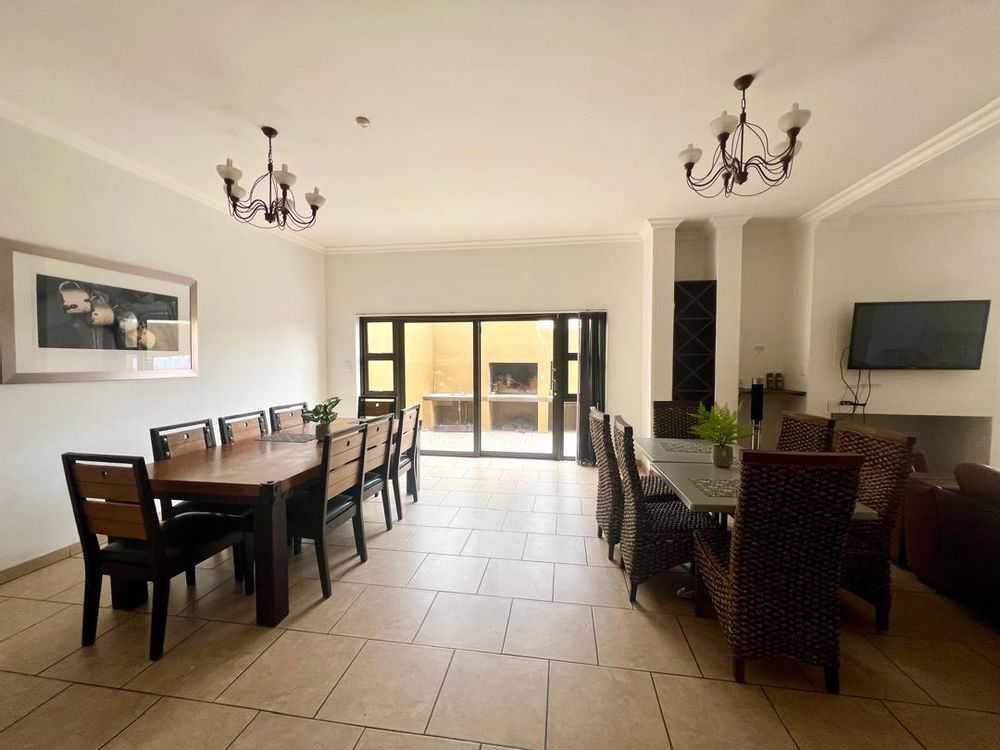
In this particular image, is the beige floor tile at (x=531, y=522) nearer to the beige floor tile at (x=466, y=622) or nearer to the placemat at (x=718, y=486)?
the beige floor tile at (x=466, y=622)

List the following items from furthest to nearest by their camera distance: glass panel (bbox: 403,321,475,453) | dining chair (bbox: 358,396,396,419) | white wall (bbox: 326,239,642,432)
Answer: glass panel (bbox: 403,321,475,453), white wall (bbox: 326,239,642,432), dining chair (bbox: 358,396,396,419)

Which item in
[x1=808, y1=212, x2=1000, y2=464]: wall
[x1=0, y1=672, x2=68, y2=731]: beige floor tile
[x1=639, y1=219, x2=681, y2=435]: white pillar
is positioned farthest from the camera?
[x1=639, y1=219, x2=681, y2=435]: white pillar

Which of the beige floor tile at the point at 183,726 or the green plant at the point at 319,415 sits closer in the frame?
the beige floor tile at the point at 183,726

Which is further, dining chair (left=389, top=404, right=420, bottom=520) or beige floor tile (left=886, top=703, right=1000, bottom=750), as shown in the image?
dining chair (left=389, top=404, right=420, bottom=520)

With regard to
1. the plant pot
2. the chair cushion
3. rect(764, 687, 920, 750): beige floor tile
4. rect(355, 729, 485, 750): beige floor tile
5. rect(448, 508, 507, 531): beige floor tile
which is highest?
the plant pot

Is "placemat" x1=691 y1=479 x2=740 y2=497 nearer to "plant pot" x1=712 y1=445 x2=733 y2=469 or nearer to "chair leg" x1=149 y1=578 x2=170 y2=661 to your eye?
"plant pot" x1=712 y1=445 x2=733 y2=469

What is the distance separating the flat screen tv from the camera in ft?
12.2

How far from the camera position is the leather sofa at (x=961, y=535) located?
1967 mm

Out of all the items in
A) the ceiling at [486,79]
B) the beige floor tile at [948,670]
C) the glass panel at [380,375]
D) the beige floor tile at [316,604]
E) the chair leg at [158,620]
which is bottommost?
the beige floor tile at [316,604]

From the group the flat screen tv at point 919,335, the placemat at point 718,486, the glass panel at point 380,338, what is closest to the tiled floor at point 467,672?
the placemat at point 718,486

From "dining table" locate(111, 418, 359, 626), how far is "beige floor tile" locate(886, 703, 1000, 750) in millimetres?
2661

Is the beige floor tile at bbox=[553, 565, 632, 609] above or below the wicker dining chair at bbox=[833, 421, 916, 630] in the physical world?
below

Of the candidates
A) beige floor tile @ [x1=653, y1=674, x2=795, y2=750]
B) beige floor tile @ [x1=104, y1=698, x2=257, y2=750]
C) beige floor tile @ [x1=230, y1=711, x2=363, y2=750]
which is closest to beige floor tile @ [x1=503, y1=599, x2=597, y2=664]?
beige floor tile @ [x1=653, y1=674, x2=795, y2=750]

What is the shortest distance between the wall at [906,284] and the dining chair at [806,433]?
68.1 inches
